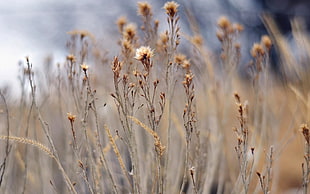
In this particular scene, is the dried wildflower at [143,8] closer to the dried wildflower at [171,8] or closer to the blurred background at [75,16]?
the dried wildflower at [171,8]

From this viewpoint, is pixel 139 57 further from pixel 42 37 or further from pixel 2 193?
pixel 42 37

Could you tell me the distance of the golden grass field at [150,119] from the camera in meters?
1.07

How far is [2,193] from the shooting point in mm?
1420

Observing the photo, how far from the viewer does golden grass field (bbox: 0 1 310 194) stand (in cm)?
107

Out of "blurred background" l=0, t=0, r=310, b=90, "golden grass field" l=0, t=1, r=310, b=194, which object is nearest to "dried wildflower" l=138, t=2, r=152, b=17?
"golden grass field" l=0, t=1, r=310, b=194

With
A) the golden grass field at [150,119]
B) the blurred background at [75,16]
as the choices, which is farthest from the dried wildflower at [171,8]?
the blurred background at [75,16]

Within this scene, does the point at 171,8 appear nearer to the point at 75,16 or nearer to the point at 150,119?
the point at 150,119

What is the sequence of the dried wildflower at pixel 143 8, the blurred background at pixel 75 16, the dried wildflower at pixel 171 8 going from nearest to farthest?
the dried wildflower at pixel 171 8
the dried wildflower at pixel 143 8
the blurred background at pixel 75 16

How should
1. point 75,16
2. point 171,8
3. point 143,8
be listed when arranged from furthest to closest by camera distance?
1. point 75,16
2. point 143,8
3. point 171,8

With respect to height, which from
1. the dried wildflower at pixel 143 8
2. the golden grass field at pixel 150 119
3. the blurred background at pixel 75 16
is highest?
the blurred background at pixel 75 16

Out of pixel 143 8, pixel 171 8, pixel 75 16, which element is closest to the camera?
pixel 171 8

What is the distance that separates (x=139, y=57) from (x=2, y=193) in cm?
78

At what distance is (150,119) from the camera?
1124 mm

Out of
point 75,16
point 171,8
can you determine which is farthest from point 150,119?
point 75,16
